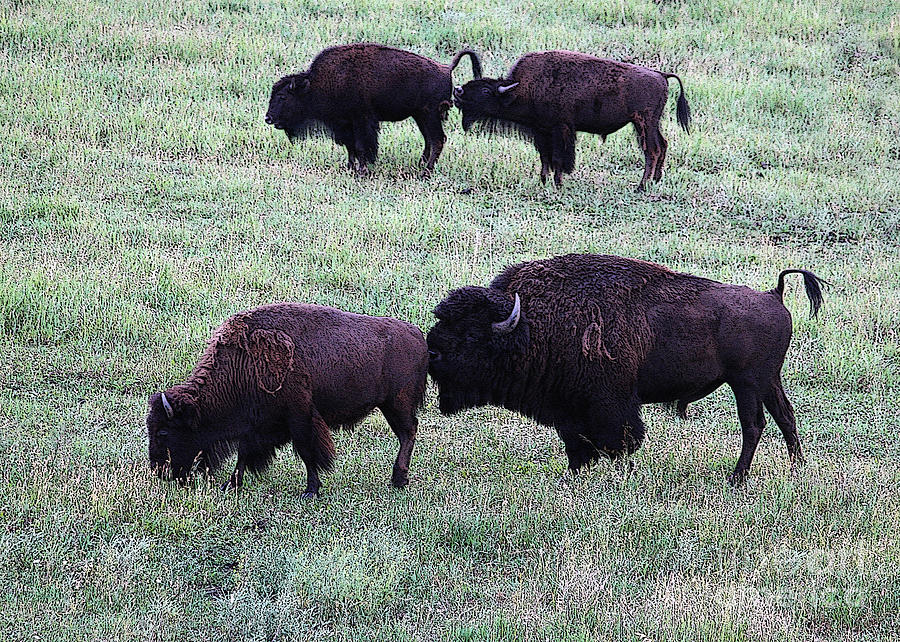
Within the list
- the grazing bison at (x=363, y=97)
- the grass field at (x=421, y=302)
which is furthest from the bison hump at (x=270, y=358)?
the grazing bison at (x=363, y=97)

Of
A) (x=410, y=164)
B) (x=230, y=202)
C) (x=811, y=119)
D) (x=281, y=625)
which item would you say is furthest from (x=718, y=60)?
(x=281, y=625)

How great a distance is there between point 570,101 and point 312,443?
823 cm

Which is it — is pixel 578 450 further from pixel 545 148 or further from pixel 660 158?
pixel 660 158

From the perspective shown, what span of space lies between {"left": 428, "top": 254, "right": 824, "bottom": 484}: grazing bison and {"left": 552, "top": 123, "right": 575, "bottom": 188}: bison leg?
6.65 m

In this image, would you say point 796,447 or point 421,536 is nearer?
point 421,536

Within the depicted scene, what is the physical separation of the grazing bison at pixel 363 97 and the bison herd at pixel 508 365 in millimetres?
6847

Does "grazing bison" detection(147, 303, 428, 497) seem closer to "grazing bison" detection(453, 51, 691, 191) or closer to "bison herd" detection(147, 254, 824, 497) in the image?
"bison herd" detection(147, 254, 824, 497)

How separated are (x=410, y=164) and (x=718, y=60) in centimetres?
770

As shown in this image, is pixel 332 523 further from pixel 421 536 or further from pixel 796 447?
pixel 796 447

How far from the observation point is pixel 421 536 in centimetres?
562

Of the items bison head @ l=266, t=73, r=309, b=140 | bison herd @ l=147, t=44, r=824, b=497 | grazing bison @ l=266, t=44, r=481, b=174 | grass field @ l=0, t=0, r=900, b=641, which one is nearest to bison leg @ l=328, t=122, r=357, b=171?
grazing bison @ l=266, t=44, r=481, b=174

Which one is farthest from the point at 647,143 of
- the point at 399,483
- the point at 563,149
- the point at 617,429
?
the point at 399,483

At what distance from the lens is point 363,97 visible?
518 inches

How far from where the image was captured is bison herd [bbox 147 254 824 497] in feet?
19.8
